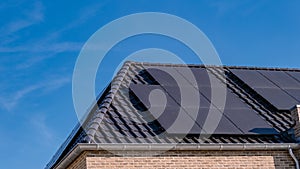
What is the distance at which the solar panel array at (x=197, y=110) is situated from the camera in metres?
10.7

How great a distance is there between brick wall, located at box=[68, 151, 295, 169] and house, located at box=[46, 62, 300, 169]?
0.06 feet

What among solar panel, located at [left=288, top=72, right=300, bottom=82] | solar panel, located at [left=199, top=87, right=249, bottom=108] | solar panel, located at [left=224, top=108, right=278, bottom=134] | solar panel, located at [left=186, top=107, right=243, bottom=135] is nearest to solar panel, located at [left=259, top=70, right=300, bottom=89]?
solar panel, located at [left=288, top=72, right=300, bottom=82]

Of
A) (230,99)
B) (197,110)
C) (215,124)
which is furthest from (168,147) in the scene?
(230,99)

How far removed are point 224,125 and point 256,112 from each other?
4.55ft

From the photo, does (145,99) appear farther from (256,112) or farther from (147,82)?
(256,112)

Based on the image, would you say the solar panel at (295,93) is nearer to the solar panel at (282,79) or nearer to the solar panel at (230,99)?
the solar panel at (282,79)

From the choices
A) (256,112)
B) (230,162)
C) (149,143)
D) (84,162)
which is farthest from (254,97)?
(84,162)

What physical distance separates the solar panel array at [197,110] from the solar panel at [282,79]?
1.65m

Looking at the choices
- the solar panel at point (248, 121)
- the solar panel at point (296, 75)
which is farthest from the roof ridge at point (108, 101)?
the solar panel at point (296, 75)

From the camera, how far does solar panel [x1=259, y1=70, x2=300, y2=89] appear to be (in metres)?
13.5

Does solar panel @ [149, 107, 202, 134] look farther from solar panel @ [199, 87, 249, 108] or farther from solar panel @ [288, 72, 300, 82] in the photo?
solar panel @ [288, 72, 300, 82]

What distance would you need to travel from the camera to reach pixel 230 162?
10141mm

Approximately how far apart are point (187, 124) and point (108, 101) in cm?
192

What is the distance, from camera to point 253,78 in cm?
1383
